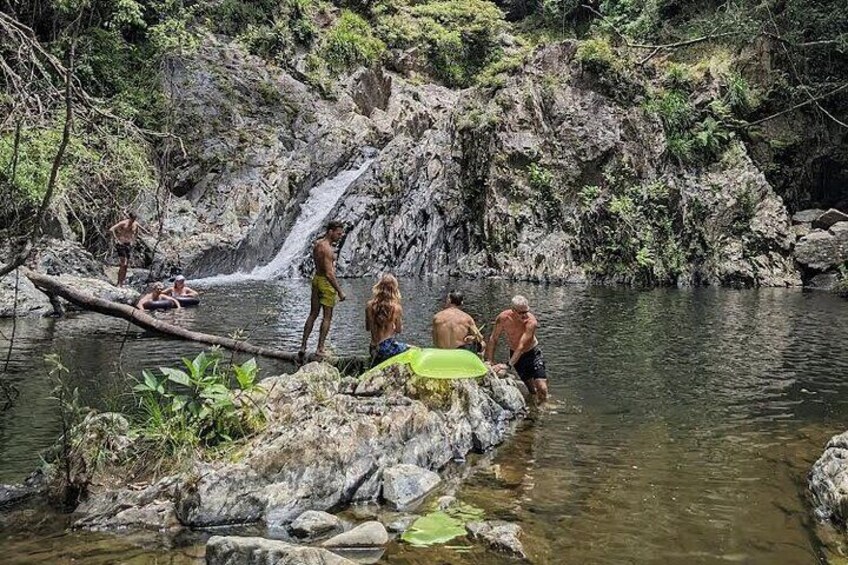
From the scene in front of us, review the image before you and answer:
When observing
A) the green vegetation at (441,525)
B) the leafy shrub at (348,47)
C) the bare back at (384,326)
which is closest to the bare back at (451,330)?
the bare back at (384,326)

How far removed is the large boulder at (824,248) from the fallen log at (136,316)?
81.3 feet

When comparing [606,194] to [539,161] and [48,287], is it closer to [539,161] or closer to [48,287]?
[539,161]

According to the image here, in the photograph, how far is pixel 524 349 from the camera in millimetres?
10273

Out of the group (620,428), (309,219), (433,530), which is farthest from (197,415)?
(309,219)

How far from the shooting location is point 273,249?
28531mm

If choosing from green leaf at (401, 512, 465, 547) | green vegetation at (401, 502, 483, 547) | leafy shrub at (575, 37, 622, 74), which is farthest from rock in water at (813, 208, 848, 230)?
green leaf at (401, 512, 465, 547)

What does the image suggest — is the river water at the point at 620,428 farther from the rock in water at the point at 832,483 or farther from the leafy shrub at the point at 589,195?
the leafy shrub at the point at 589,195

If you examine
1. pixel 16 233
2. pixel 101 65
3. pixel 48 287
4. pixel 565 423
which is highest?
pixel 101 65

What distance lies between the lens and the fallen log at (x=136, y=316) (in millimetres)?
8211

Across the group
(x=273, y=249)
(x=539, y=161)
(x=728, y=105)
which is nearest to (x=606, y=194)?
(x=539, y=161)

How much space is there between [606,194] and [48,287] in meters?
26.4

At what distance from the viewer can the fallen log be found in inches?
323

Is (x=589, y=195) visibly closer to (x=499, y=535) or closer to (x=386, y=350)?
(x=386, y=350)

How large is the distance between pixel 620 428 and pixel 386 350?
11.1 ft
